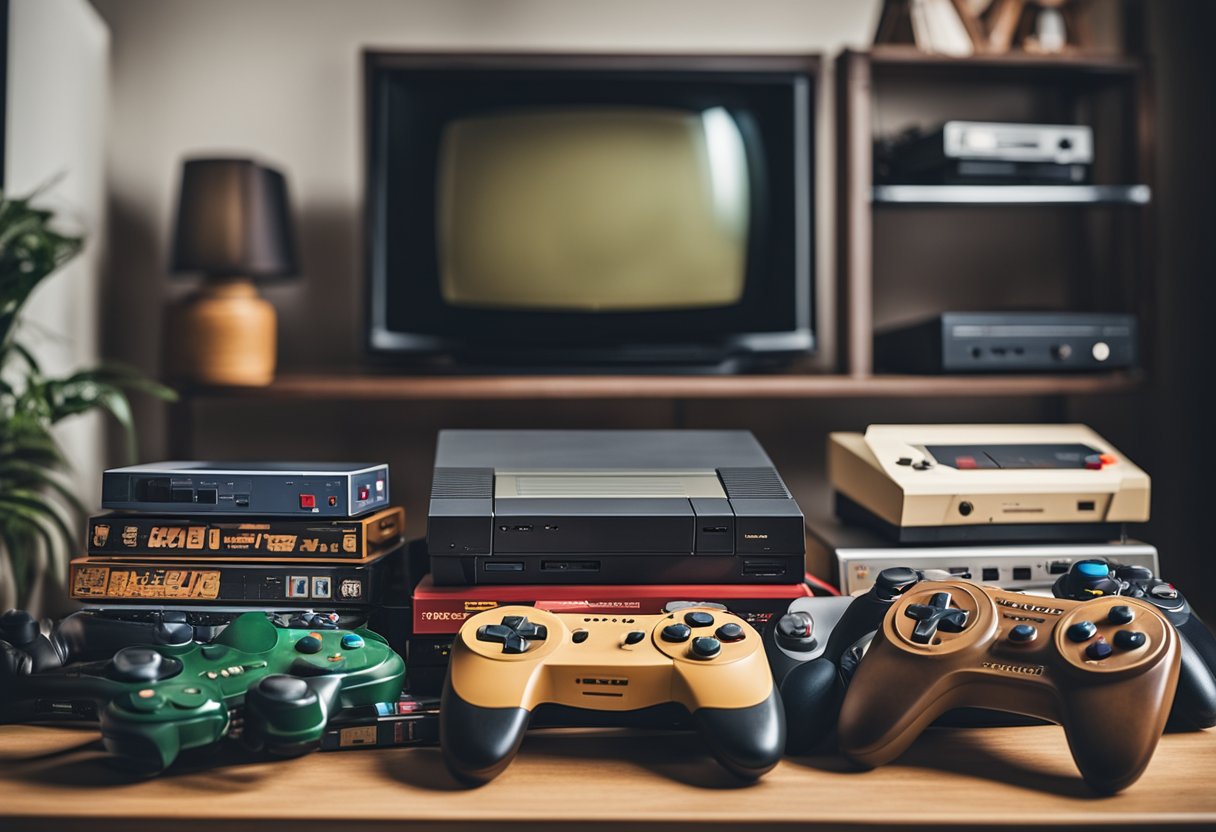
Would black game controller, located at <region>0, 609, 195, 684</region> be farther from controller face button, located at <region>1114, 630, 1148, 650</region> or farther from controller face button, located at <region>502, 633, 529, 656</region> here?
controller face button, located at <region>1114, 630, 1148, 650</region>

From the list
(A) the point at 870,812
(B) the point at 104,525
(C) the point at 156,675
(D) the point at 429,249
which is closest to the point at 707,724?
(A) the point at 870,812

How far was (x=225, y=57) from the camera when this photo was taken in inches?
60.1

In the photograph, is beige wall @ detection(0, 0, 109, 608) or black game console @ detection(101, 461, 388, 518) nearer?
black game console @ detection(101, 461, 388, 518)

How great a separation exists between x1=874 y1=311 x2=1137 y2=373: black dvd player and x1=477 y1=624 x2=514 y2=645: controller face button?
0.79 m

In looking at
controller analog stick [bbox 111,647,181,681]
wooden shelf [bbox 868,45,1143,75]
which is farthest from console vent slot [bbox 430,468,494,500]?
wooden shelf [bbox 868,45,1143,75]

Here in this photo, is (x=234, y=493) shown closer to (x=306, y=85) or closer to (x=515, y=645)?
(x=515, y=645)

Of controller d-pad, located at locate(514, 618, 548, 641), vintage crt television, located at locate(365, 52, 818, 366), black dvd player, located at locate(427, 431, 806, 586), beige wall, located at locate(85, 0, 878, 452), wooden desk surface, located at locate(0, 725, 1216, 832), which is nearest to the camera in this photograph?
wooden desk surface, located at locate(0, 725, 1216, 832)

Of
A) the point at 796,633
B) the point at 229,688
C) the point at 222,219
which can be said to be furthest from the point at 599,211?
the point at 229,688

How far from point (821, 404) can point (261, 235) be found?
921 millimetres

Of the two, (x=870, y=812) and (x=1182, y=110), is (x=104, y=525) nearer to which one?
(x=870, y=812)

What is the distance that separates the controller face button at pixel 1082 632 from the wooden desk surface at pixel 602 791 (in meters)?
0.10

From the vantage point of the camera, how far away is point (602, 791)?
2.21 feet

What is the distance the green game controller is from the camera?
0.66 metres

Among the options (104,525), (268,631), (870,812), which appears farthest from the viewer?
(104,525)
